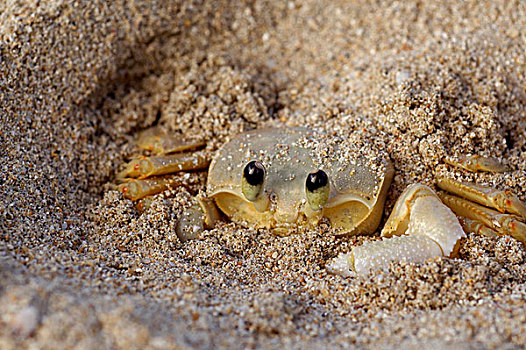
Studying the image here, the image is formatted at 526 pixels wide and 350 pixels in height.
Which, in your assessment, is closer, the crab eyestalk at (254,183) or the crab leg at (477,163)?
the crab eyestalk at (254,183)

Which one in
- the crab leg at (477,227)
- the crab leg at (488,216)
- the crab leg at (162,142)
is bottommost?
the crab leg at (477,227)

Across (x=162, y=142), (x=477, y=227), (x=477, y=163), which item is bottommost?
(x=477, y=227)

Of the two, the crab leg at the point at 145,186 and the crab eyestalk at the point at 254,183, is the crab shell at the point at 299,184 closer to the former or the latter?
the crab eyestalk at the point at 254,183

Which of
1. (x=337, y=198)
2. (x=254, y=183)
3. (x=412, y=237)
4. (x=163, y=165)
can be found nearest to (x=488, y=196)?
(x=412, y=237)

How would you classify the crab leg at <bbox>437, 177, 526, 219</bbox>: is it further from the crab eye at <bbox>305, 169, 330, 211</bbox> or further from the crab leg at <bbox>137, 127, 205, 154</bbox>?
the crab leg at <bbox>137, 127, 205, 154</bbox>

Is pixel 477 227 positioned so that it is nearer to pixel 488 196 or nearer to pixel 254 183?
pixel 488 196

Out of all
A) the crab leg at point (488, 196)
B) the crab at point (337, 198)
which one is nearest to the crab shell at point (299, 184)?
the crab at point (337, 198)

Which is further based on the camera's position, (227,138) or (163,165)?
(227,138)

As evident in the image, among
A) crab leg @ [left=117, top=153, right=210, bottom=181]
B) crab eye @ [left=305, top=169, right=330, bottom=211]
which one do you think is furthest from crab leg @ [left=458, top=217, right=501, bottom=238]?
crab leg @ [left=117, top=153, right=210, bottom=181]
